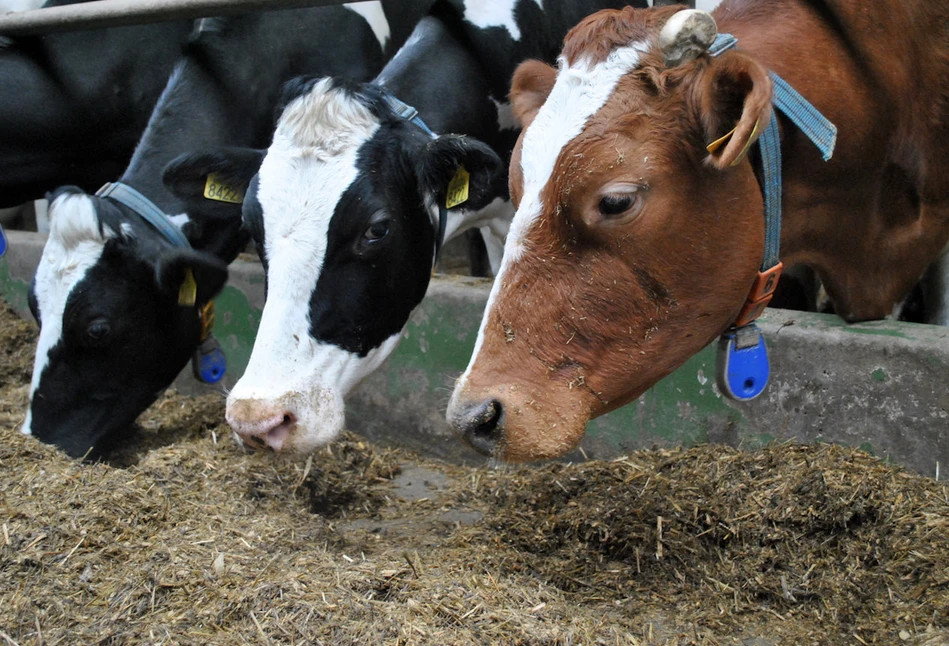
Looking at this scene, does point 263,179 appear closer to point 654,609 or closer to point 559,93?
point 559,93

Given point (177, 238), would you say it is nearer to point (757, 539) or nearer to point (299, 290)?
point (299, 290)

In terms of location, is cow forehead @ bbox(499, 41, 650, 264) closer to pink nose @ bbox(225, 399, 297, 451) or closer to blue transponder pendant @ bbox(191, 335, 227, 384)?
pink nose @ bbox(225, 399, 297, 451)

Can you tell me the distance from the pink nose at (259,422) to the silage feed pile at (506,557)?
1.02ft

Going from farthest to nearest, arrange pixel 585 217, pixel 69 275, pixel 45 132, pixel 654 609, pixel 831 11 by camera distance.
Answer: pixel 45 132, pixel 69 275, pixel 654 609, pixel 831 11, pixel 585 217

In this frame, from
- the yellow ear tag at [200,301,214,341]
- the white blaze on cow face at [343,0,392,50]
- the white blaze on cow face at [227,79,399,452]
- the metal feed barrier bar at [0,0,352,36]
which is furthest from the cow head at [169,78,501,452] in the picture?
the white blaze on cow face at [343,0,392,50]

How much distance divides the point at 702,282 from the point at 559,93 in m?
0.53

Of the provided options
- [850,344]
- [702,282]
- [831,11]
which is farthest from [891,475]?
[831,11]

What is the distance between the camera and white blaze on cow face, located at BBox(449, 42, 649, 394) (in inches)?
80.2

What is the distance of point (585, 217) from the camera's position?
2.02 metres

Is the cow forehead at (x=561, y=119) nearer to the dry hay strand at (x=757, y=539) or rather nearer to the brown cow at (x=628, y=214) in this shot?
the brown cow at (x=628, y=214)

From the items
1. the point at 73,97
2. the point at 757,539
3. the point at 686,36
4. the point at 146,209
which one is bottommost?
the point at 757,539

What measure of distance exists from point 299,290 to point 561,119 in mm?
1211

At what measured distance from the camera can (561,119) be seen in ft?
6.77

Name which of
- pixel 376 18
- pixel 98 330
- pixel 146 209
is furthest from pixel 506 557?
pixel 376 18
